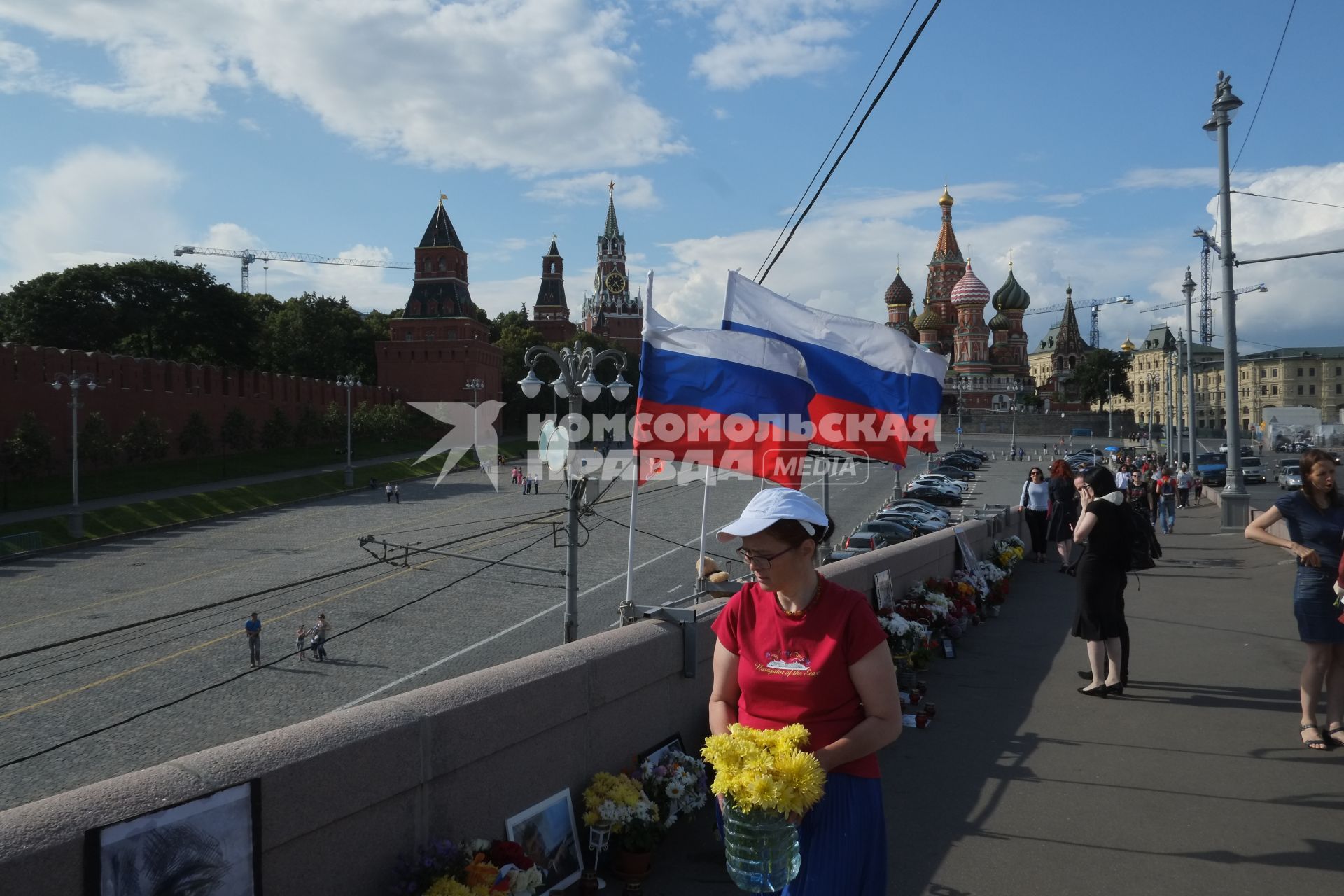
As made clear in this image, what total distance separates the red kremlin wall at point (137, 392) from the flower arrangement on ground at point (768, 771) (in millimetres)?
Result: 43142

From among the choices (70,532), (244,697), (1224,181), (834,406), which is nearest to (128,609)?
(244,697)

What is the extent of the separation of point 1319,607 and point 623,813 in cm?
394

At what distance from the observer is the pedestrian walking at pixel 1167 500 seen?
1869 centimetres

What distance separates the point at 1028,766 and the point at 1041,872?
4.35ft

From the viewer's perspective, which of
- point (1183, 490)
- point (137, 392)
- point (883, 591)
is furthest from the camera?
point (137, 392)

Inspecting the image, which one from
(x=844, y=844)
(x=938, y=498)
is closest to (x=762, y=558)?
(x=844, y=844)

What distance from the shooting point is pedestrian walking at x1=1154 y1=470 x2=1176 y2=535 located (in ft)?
61.3

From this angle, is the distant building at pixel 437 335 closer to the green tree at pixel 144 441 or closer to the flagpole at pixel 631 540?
the green tree at pixel 144 441

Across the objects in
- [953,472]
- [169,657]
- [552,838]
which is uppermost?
[552,838]

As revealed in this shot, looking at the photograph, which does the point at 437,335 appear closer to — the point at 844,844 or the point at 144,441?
the point at 144,441

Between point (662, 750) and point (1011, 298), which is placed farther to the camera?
point (1011, 298)

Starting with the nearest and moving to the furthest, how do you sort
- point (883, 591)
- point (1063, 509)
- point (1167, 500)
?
point (883, 591)
point (1063, 509)
point (1167, 500)

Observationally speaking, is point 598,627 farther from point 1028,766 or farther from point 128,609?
point 1028,766

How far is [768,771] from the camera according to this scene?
2.57 m
